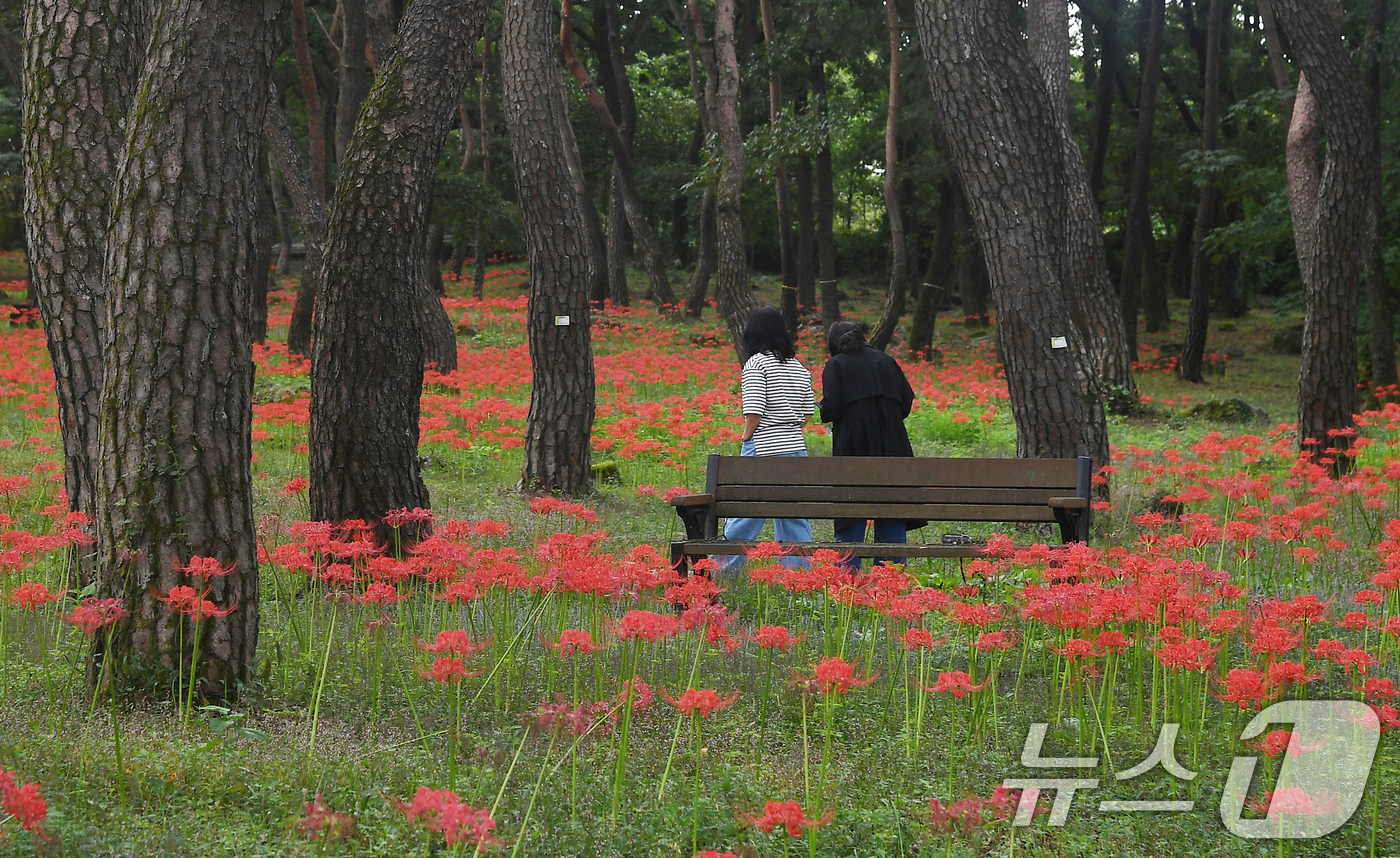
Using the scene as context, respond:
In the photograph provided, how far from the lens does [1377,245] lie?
44.7 feet

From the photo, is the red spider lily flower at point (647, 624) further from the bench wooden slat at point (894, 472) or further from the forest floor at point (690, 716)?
the bench wooden slat at point (894, 472)

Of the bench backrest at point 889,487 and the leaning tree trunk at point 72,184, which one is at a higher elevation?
the leaning tree trunk at point 72,184

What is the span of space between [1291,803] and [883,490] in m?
3.55

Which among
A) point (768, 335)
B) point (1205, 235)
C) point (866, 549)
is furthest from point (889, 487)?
point (1205, 235)

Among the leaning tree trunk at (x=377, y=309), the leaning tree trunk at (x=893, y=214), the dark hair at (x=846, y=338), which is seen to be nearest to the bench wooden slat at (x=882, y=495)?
the dark hair at (x=846, y=338)

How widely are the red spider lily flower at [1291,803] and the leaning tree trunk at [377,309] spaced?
14.9 ft

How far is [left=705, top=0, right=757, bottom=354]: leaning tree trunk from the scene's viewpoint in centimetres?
1655

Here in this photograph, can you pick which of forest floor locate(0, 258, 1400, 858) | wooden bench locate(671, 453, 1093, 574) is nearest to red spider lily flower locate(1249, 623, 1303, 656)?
forest floor locate(0, 258, 1400, 858)

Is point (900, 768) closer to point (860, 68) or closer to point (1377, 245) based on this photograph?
point (1377, 245)

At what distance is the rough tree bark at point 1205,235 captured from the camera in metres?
18.5

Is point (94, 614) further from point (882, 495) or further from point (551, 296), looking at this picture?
point (551, 296)

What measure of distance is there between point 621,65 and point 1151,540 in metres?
22.3

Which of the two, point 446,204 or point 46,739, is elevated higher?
point 446,204

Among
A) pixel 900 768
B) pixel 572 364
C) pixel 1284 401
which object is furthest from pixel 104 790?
pixel 1284 401
